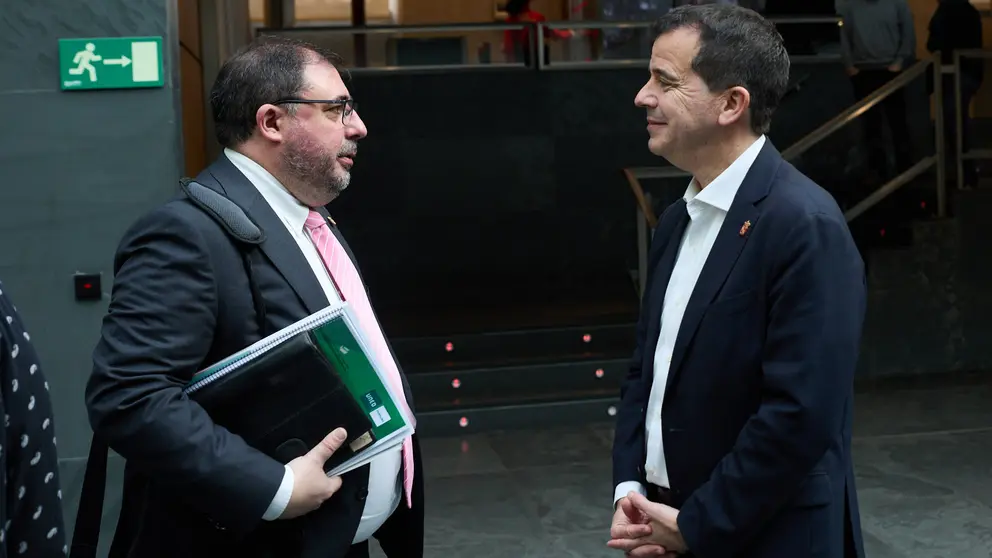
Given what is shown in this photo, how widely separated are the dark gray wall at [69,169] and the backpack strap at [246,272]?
265cm

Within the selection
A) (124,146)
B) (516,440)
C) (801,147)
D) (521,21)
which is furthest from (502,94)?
(124,146)

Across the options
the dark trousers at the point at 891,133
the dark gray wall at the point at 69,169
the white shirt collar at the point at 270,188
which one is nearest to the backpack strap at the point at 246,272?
A: the white shirt collar at the point at 270,188

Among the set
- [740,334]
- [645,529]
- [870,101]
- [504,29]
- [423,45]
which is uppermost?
[504,29]

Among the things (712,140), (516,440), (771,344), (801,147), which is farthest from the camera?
(801,147)

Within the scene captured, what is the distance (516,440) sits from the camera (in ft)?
23.5

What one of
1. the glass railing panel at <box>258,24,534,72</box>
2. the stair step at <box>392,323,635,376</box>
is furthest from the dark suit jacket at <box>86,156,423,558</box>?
the glass railing panel at <box>258,24,534,72</box>

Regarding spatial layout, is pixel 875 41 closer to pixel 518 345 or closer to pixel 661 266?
pixel 518 345

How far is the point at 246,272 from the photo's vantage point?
226 cm

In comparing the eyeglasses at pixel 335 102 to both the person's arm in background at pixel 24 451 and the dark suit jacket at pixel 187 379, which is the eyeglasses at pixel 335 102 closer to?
the dark suit jacket at pixel 187 379

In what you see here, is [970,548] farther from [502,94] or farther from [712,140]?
[502,94]

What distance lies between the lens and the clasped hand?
7.50ft

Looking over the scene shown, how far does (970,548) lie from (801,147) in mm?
4333

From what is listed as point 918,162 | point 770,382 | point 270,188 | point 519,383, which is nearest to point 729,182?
point 770,382

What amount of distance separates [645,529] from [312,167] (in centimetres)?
103
